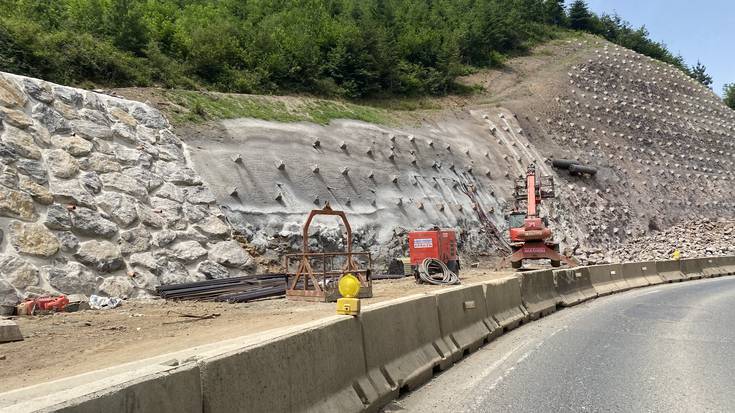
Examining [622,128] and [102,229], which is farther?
[622,128]

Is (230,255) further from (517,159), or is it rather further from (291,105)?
(517,159)

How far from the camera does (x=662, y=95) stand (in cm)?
5531

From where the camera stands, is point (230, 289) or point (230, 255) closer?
point (230, 289)

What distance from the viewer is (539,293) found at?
45.4 ft

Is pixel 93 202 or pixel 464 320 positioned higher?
pixel 93 202

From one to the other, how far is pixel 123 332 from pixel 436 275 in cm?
1148

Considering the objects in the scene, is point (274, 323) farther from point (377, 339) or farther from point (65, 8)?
point (65, 8)

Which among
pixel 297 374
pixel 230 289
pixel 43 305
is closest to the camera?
pixel 297 374

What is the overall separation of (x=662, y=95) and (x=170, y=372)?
60986mm

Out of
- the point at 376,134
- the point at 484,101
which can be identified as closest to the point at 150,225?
the point at 376,134

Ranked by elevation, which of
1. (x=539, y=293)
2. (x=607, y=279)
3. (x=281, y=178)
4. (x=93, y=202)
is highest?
(x=281, y=178)

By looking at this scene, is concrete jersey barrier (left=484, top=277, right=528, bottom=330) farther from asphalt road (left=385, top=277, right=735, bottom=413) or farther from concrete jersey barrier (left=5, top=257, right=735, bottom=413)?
asphalt road (left=385, top=277, right=735, bottom=413)

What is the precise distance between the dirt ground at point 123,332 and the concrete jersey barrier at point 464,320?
9.72ft

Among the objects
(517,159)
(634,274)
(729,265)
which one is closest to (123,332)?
(634,274)
